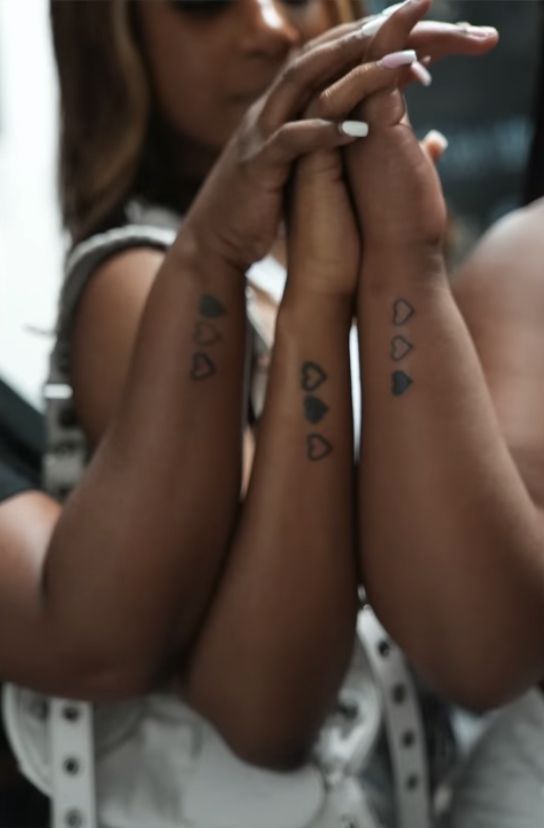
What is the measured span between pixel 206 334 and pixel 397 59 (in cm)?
22

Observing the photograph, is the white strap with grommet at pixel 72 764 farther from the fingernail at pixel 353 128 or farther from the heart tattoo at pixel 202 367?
the fingernail at pixel 353 128

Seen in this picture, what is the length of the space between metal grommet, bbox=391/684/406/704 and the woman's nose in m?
0.57

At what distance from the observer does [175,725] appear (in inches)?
30.6

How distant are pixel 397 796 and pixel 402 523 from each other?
0.23m

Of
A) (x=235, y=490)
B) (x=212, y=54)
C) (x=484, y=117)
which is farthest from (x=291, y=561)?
(x=484, y=117)

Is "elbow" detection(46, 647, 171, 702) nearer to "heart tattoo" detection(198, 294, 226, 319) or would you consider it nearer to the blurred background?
"heart tattoo" detection(198, 294, 226, 319)

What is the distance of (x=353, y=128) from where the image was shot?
27.8 inches

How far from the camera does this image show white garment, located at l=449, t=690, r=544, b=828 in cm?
77

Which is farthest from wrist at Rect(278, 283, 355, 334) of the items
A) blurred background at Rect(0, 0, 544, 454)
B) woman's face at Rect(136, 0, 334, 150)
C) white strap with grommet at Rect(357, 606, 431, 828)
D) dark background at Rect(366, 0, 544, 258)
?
dark background at Rect(366, 0, 544, 258)

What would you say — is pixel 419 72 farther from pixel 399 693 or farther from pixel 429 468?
pixel 399 693

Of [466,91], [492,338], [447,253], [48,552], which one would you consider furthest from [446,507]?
[466,91]

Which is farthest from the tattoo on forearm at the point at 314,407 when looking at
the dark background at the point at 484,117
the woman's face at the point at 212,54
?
the dark background at the point at 484,117

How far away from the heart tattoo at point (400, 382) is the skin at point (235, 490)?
0.13ft

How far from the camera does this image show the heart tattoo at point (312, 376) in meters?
0.73
